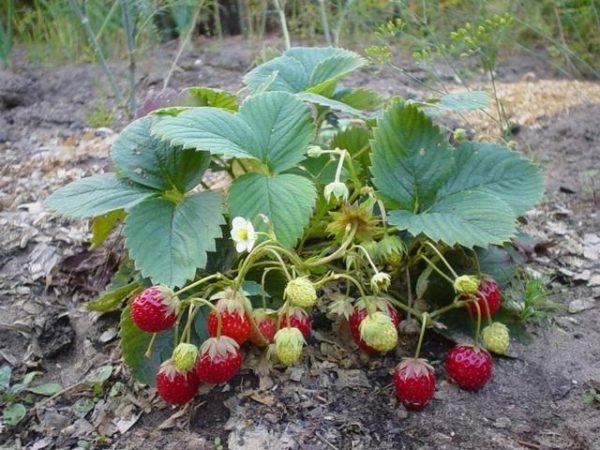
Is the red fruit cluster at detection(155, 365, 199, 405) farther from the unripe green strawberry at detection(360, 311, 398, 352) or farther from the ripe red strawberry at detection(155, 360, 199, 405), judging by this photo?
the unripe green strawberry at detection(360, 311, 398, 352)

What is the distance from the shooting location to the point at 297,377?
146 centimetres

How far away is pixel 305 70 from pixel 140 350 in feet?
2.66

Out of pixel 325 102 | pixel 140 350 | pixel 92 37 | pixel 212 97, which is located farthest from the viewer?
pixel 92 37

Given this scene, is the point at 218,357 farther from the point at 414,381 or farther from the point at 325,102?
the point at 325,102

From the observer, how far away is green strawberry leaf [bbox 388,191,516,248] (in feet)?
4.45

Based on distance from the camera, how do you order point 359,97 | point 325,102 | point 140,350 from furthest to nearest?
point 359,97 < point 325,102 < point 140,350

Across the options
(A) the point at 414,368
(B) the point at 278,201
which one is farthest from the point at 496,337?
(B) the point at 278,201

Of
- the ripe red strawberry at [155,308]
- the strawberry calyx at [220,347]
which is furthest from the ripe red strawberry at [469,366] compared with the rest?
the ripe red strawberry at [155,308]

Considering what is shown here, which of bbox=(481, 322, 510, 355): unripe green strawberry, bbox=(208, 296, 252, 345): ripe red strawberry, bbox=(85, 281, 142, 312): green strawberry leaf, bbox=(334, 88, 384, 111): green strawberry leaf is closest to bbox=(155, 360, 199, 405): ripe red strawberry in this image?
bbox=(208, 296, 252, 345): ripe red strawberry

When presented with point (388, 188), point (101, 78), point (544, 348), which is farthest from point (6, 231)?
point (101, 78)

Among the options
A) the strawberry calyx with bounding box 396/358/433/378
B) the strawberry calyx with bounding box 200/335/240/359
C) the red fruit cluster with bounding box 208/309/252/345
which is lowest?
the strawberry calyx with bounding box 396/358/433/378

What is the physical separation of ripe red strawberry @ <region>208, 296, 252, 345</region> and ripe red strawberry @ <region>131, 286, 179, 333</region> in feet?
0.24

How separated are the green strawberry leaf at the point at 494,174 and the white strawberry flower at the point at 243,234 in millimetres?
456

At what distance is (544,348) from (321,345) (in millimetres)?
516
